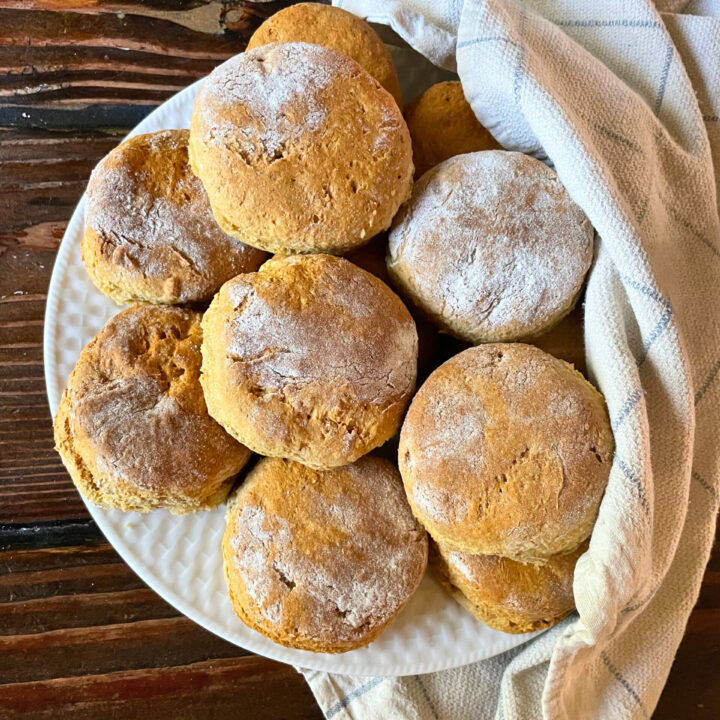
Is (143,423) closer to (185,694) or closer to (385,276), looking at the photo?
(385,276)

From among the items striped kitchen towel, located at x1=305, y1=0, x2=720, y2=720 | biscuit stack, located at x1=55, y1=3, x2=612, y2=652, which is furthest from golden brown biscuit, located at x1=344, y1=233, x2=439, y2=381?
striped kitchen towel, located at x1=305, y1=0, x2=720, y2=720

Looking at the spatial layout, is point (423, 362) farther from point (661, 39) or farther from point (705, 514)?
point (661, 39)

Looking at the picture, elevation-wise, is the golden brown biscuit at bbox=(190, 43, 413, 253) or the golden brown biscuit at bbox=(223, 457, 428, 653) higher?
the golden brown biscuit at bbox=(190, 43, 413, 253)

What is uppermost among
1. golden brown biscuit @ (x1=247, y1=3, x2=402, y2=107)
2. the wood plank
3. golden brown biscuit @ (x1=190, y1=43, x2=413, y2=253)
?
golden brown biscuit @ (x1=247, y1=3, x2=402, y2=107)

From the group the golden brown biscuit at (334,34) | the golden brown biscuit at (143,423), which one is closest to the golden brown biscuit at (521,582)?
the golden brown biscuit at (143,423)

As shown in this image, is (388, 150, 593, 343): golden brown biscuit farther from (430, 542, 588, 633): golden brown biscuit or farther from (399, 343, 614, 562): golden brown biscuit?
(430, 542, 588, 633): golden brown biscuit

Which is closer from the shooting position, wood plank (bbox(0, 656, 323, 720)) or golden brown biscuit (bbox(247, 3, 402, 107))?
golden brown biscuit (bbox(247, 3, 402, 107))

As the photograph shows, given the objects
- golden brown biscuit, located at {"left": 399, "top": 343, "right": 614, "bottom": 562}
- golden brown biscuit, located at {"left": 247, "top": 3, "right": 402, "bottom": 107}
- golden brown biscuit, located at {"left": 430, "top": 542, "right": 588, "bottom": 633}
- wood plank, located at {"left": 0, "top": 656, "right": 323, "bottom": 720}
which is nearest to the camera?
golden brown biscuit, located at {"left": 399, "top": 343, "right": 614, "bottom": 562}

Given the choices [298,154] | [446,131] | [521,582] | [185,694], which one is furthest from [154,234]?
[185,694]
